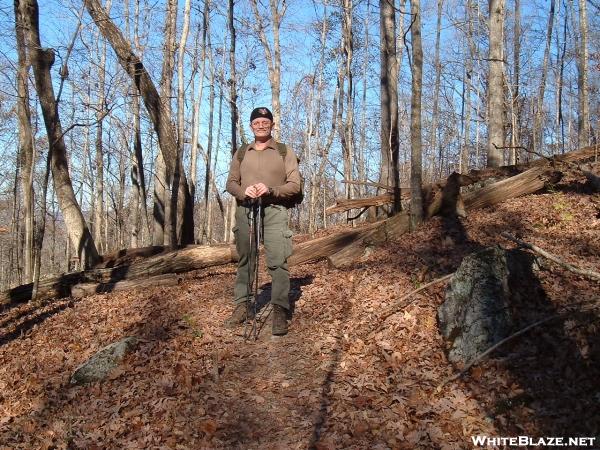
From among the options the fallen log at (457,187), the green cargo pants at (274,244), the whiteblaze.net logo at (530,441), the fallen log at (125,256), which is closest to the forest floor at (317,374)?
the whiteblaze.net logo at (530,441)

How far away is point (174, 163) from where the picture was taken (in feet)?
33.7

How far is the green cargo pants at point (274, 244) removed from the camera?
5249mm

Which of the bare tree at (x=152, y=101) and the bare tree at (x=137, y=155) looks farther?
the bare tree at (x=137, y=155)

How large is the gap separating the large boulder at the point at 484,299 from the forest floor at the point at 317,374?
0.17 m

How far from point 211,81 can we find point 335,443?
2307cm

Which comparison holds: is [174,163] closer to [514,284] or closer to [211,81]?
[514,284]

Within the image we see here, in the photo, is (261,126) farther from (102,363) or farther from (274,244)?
(102,363)

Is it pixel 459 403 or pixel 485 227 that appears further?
pixel 485 227

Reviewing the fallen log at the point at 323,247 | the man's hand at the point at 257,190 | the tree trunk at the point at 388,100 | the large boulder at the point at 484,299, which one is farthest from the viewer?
the tree trunk at the point at 388,100

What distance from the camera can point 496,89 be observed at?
11.0 meters

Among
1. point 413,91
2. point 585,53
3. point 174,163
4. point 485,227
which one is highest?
point 585,53

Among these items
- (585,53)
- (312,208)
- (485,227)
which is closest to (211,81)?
(312,208)

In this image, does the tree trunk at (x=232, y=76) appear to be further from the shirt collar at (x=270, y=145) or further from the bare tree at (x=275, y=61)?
the shirt collar at (x=270, y=145)

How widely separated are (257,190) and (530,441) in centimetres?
341
